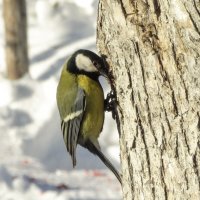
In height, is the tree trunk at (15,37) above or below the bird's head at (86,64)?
above

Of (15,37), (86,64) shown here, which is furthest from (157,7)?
(15,37)

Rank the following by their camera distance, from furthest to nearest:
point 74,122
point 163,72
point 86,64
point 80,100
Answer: point 74,122 < point 80,100 < point 86,64 < point 163,72

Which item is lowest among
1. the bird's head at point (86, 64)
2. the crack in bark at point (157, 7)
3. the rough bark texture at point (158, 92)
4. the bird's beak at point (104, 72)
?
the rough bark texture at point (158, 92)

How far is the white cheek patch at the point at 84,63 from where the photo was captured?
4086 millimetres

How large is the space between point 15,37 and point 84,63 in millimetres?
5185

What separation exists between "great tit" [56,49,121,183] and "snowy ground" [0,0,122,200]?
2.03 m

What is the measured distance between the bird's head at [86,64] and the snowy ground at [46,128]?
230cm

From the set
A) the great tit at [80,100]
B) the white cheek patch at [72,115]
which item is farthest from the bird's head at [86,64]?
the white cheek patch at [72,115]

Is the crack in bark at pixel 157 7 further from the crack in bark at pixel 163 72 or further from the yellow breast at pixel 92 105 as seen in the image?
the yellow breast at pixel 92 105

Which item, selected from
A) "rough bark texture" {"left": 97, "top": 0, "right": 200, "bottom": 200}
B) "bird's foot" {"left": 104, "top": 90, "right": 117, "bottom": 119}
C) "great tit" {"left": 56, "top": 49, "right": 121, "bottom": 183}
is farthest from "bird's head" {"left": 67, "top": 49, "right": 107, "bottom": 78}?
"rough bark texture" {"left": 97, "top": 0, "right": 200, "bottom": 200}

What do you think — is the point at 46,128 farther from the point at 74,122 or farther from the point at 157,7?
the point at 157,7

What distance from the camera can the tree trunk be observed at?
9.04 meters

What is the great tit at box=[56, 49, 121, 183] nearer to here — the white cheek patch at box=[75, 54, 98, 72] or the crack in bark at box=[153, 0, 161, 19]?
the white cheek patch at box=[75, 54, 98, 72]

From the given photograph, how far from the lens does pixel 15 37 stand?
30.3ft
